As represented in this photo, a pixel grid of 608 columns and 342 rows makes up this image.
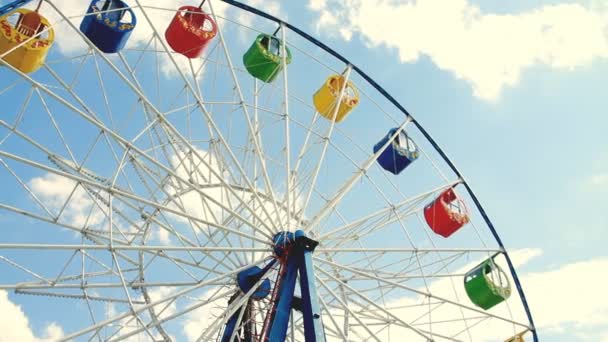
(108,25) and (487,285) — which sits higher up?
(108,25)

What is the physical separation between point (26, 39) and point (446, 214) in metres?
11.5

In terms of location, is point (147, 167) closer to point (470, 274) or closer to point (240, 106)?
point (240, 106)

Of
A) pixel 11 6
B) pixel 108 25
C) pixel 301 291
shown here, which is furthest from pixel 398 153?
pixel 11 6

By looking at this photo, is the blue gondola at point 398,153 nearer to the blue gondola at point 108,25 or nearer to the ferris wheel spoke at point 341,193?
the ferris wheel spoke at point 341,193

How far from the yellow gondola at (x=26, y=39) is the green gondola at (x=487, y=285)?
474 inches

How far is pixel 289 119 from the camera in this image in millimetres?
14508

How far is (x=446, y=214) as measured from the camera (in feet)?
53.0

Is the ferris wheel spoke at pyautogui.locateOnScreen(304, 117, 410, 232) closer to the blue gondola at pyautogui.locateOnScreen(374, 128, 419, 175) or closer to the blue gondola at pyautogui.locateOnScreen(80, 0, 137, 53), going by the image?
the blue gondola at pyautogui.locateOnScreen(374, 128, 419, 175)

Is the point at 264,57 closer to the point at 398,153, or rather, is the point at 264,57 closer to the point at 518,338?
the point at 398,153

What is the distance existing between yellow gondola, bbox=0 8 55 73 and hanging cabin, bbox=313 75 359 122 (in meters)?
7.13

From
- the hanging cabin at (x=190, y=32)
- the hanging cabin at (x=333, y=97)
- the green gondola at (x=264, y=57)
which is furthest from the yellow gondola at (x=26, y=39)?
the hanging cabin at (x=333, y=97)

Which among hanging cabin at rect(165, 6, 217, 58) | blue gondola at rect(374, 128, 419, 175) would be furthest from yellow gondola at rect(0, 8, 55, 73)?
blue gondola at rect(374, 128, 419, 175)

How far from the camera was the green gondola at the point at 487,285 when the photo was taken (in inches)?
603

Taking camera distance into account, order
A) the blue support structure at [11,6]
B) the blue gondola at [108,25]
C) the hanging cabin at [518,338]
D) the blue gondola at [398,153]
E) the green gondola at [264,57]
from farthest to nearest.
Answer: the blue gondola at [398,153] < the hanging cabin at [518,338] < the green gondola at [264,57] < the blue gondola at [108,25] < the blue support structure at [11,6]
